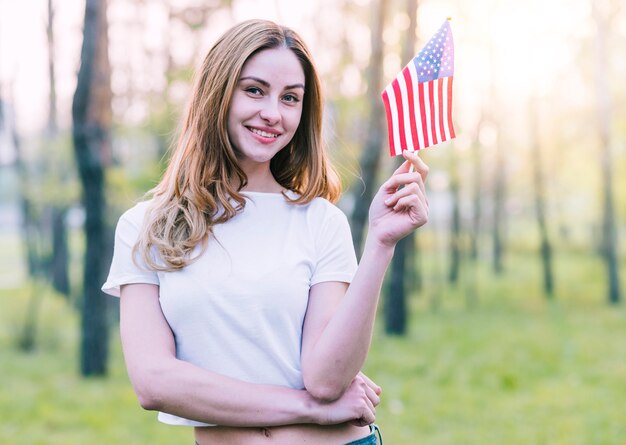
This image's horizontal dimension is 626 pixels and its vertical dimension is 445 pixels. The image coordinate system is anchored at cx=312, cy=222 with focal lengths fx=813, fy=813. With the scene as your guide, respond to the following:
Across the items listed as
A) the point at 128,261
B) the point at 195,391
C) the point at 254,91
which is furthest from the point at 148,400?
the point at 254,91

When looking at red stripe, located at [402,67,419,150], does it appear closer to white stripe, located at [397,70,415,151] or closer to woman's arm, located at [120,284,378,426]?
white stripe, located at [397,70,415,151]

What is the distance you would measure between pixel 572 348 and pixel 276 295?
1243cm

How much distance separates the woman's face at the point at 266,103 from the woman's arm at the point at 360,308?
0.38m

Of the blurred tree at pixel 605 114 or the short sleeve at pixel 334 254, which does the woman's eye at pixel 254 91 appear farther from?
the blurred tree at pixel 605 114

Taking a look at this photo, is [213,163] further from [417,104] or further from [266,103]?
→ [417,104]

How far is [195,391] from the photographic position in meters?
2.17

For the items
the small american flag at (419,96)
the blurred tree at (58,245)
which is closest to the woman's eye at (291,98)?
the small american flag at (419,96)

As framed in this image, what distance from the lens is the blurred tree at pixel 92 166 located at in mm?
10039

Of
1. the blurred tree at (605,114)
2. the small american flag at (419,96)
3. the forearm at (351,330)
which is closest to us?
the forearm at (351,330)

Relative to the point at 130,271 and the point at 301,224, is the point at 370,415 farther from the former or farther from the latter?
the point at 130,271

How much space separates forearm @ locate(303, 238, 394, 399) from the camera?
2.10 metres

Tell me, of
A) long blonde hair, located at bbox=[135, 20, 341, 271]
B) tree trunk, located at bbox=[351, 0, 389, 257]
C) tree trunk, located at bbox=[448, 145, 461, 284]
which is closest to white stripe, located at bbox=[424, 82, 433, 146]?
long blonde hair, located at bbox=[135, 20, 341, 271]

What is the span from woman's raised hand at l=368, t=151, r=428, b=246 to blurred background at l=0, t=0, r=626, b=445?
0.71m

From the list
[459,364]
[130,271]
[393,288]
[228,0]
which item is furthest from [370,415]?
[393,288]
